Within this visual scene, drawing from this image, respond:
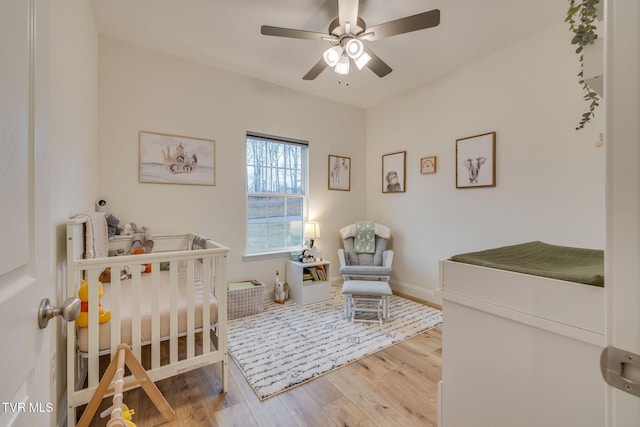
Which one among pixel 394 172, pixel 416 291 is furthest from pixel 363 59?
pixel 416 291

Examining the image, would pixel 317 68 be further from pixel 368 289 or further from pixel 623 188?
pixel 623 188

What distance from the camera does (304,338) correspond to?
7.77 ft

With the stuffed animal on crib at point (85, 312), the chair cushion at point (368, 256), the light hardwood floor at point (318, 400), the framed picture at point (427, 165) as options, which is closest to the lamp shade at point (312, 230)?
the chair cushion at point (368, 256)

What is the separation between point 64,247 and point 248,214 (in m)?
1.86

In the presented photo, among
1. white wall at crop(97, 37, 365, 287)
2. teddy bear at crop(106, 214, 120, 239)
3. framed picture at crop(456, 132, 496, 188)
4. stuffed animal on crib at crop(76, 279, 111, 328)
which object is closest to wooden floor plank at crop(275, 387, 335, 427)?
stuffed animal on crib at crop(76, 279, 111, 328)

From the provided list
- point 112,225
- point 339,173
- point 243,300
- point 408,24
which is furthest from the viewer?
point 339,173

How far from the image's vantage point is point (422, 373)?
1898 millimetres

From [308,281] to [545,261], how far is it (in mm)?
2530

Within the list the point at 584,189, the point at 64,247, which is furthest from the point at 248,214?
the point at 584,189

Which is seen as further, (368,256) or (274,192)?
(368,256)

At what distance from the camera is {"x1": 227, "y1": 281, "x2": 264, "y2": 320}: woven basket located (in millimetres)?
2758

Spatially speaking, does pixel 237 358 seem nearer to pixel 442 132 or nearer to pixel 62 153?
pixel 62 153

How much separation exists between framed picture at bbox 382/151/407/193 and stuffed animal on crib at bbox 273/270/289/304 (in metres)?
1.95

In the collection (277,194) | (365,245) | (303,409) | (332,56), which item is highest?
(332,56)
